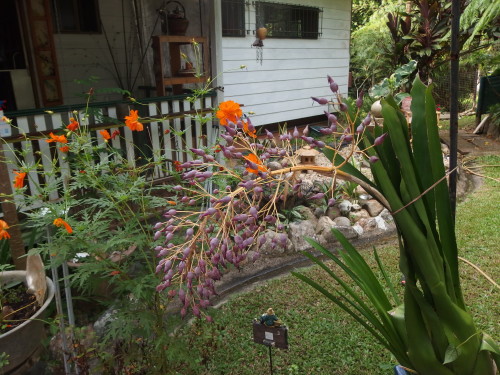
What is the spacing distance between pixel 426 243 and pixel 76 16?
18.5 feet

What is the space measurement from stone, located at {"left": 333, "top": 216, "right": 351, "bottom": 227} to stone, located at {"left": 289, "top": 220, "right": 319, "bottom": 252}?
0.25 metres

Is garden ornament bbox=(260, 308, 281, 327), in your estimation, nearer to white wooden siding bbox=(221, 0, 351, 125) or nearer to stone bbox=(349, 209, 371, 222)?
stone bbox=(349, 209, 371, 222)

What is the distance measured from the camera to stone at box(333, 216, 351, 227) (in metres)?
4.29

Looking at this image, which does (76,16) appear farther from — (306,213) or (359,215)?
(359,215)

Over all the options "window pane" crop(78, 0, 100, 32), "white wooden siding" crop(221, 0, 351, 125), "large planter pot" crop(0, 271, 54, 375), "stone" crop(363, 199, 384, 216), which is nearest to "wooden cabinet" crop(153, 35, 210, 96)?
"white wooden siding" crop(221, 0, 351, 125)

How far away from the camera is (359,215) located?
459cm

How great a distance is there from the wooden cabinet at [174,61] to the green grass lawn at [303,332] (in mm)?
2620

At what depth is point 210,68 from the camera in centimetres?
521

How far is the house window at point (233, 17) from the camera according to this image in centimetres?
568

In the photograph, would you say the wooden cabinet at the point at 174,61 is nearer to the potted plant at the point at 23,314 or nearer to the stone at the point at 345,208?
the stone at the point at 345,208

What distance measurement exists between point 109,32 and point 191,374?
508 centimetres

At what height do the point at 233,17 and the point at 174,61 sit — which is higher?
the point at 233,17

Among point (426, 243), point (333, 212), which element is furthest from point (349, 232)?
point (426, 243)

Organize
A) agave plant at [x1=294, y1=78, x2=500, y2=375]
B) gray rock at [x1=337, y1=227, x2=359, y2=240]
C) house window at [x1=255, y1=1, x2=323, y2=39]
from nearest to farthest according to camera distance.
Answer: agave plant at [x1=294, y1=78, x2=500, y2=375] < gray rock at [x1=337, y1=227, x2=359, y2=240] < house window at [x1=255, y1=1, x2=323, y2=39]
